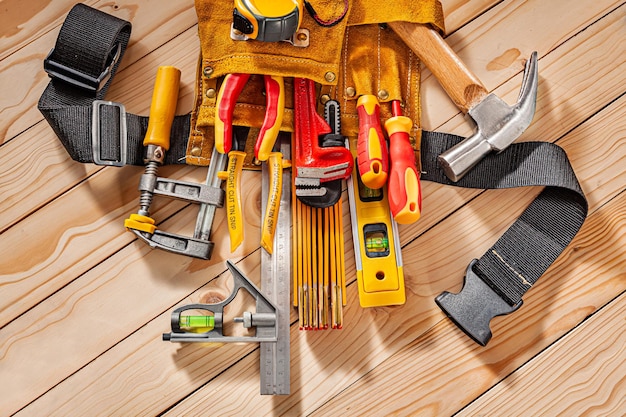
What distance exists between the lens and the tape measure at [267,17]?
1445mm

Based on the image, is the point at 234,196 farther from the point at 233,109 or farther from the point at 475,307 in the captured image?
the point at 475,307

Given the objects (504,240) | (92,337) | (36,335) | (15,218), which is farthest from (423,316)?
(15,218)

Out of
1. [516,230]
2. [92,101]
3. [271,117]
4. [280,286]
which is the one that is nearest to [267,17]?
[271,117]

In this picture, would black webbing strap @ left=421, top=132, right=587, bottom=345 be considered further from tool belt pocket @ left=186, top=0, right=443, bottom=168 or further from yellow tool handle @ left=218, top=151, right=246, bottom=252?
yellow tool handle @ left=218, top=151, right=246, bottom=252

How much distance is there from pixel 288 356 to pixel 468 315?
1.57 feet

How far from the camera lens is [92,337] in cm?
159

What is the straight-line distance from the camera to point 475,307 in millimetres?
1583

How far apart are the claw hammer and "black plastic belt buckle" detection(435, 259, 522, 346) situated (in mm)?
295

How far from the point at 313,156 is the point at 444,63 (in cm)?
44

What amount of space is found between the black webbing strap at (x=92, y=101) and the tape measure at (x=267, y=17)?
0.32 metres

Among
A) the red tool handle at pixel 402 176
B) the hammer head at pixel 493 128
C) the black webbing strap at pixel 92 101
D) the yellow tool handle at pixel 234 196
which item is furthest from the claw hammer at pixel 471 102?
the black webbing strap at pixel 92 101

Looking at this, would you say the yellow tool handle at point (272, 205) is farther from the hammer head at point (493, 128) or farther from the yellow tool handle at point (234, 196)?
the hammer head at point (493, 128)

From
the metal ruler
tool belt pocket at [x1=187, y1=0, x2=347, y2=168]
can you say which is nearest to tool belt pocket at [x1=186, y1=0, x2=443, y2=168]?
tool belt pocket at [x1=187, y1=0, x2=347, y2=168]

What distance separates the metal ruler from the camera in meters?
1.55
